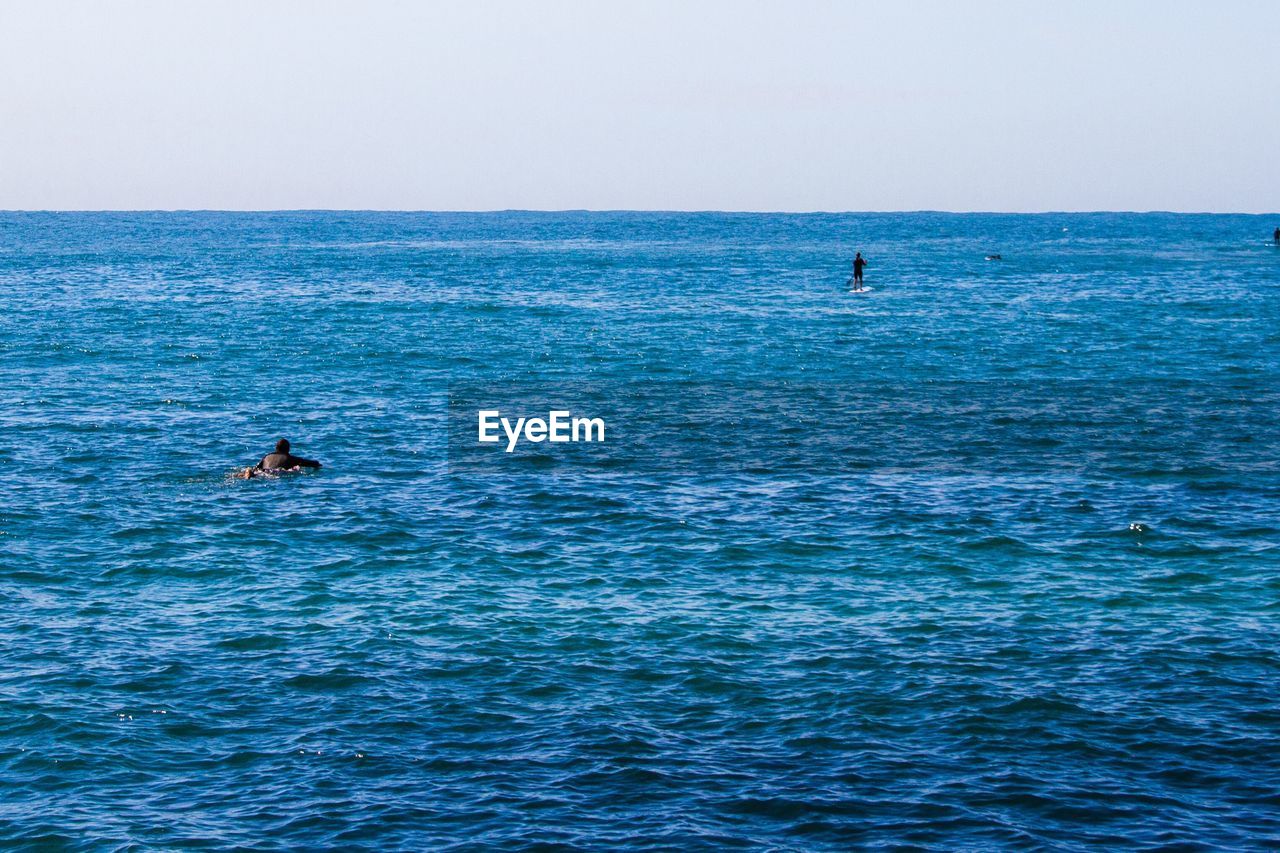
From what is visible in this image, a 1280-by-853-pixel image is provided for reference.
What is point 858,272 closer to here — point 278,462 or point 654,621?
point 278,462

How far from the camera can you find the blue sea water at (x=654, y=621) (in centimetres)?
2270

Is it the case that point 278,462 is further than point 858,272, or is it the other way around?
point 858,272

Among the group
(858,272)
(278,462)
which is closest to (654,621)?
(278,462)

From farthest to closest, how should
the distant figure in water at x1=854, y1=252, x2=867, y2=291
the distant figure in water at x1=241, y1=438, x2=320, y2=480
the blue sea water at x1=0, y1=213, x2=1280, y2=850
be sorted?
1. the distant figure in water at x1=854, y1=252, x2=867, y2=291
2. the distant figure in water at x1=241, y1=438, x2=320, y2=480
3. the blue sea water at x1=0, y1=213, x2=1280, y2=850

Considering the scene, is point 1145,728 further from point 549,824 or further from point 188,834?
point 188,834

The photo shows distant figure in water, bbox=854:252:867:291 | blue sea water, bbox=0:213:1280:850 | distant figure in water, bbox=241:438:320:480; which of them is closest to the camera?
blue sea water, bbox=0:213:1280:850

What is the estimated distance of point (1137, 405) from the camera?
61.6 m

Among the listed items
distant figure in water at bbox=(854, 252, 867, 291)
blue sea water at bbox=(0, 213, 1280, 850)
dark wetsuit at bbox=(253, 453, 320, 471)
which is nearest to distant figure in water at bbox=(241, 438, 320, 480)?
dark wetsuit at bbox=(253, 453, 320, 471)

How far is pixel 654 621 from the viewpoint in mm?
31594

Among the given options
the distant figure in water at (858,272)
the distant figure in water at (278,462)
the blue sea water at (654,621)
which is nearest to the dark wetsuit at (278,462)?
the distant figure in water at (278,462)

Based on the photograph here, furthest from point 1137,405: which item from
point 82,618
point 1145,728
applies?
point 82,618

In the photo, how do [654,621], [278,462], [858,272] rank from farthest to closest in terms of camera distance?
[858,272], [278,462], [654,621]

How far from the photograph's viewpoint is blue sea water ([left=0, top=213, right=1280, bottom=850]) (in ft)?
74.5

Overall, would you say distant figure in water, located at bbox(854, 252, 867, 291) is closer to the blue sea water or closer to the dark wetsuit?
the blue sea water
